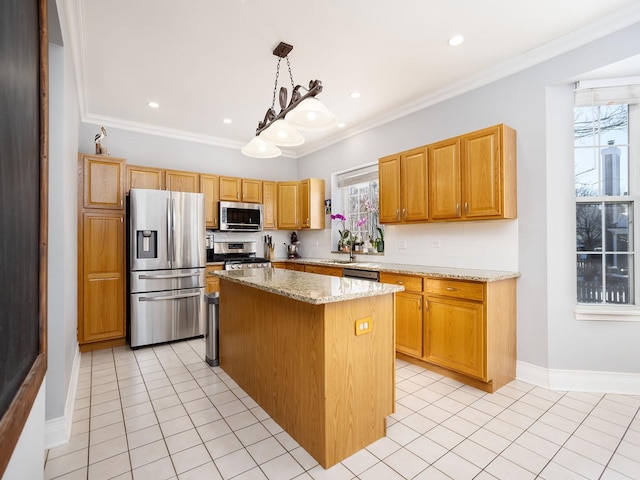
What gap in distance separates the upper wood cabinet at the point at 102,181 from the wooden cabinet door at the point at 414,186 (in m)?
3.31

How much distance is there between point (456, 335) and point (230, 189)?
12.3 ft

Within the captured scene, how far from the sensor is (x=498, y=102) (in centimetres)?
309

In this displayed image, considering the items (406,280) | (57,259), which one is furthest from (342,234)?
(57,259)

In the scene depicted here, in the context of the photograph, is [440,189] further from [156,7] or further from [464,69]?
[156,7]

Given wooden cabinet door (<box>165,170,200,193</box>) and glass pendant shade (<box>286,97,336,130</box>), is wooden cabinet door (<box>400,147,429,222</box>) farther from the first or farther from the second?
wooden cabinet door (<box>165,170,200,193</box>)

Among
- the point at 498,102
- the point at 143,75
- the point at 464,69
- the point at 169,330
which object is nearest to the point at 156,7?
the point at 143,75

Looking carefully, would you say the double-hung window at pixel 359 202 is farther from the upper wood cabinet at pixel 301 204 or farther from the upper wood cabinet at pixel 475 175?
the upper wood cabinet at pixel 475 175

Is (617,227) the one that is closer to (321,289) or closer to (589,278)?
(589,278)

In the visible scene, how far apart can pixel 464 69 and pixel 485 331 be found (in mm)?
2435

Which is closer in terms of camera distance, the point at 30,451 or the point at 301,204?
the point at 30,451

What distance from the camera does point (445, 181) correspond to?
315cm

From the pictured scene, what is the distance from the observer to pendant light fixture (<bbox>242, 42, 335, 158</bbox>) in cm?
213

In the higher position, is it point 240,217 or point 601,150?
point 601,150

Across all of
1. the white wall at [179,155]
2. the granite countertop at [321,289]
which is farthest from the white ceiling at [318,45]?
the granite countertop at [321,289]
